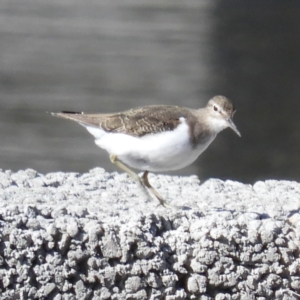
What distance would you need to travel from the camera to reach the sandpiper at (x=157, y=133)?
14.4 ft

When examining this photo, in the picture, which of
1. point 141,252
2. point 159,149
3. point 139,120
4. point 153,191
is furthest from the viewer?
point 139,120

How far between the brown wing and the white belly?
38 millimetres

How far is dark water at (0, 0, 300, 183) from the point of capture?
24.1 ft

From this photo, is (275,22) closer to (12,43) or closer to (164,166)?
(12,43)

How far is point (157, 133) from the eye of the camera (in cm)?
446

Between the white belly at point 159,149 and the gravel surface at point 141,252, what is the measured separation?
17.8 inches

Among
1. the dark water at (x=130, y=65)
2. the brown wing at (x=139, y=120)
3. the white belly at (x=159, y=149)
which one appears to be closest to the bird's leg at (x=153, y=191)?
the white belly at (x=159, y=149)

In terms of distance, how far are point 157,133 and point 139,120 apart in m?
0.19

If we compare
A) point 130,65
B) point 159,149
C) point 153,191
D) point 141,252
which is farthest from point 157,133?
point 130,65

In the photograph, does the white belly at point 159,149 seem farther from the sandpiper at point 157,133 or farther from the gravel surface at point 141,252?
the gravel surface at point 141,252

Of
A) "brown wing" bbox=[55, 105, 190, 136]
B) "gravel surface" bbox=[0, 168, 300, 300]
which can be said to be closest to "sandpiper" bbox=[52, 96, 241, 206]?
"brown wing" bbox=[55, 105, 190, 136]

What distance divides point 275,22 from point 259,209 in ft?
12.7

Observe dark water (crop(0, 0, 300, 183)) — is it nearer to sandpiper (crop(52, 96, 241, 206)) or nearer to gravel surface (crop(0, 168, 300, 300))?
sandpiper (crop(52, 96, 241, 206))

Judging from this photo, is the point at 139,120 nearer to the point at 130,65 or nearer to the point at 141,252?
the point at 141,252
